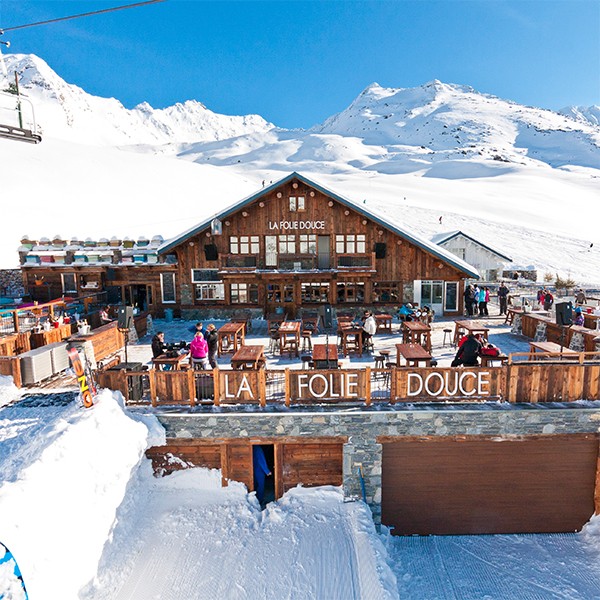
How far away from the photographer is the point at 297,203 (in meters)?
20.9

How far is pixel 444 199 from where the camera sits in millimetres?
70562

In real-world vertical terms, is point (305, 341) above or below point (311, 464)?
above

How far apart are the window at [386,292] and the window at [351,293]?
61 cm

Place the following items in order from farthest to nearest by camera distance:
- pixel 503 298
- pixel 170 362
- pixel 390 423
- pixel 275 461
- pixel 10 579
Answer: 1. pixel 503 298
2. pixel 170 362
3. pixel 275 461
4. pixel 390 423
5. pixel 10 579

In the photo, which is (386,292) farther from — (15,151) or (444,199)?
(15,151)

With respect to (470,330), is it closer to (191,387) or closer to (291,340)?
(291,340)

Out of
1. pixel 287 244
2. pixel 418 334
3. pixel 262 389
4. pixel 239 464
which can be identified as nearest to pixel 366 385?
pixel 262 389

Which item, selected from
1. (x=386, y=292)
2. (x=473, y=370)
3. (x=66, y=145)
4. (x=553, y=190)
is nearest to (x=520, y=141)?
(x=553, y=190)

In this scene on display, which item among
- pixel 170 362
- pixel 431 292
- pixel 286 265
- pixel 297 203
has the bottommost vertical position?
pixel 170 362

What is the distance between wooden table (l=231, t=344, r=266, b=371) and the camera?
11.3 metres

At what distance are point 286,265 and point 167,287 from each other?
5.88m

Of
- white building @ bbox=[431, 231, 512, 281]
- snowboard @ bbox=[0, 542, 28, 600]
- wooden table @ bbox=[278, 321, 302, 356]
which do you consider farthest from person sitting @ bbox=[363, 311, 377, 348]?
white building @ bbox=[431, 231, 512, 281]

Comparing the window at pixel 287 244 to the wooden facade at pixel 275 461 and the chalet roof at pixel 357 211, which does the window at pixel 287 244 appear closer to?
the chalet roof at pixel 357 211

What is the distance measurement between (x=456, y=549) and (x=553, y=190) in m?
88.4
